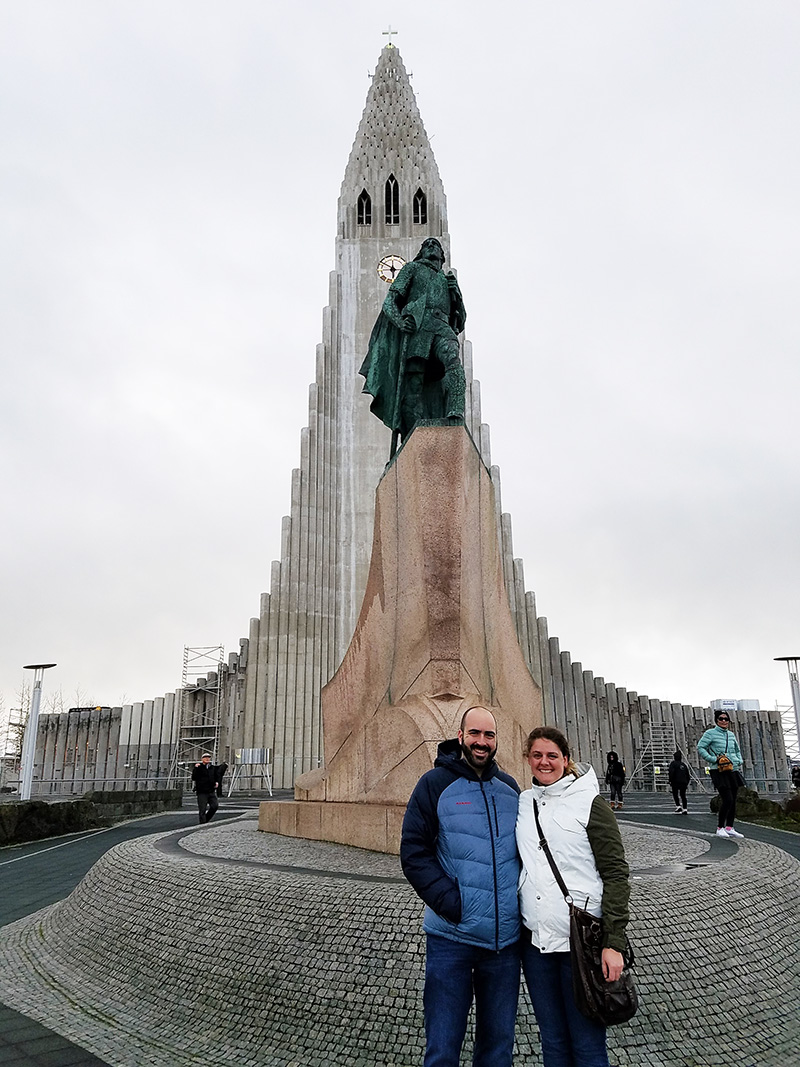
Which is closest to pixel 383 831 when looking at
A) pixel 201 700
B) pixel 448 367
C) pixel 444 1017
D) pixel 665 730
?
pixel 444 1017

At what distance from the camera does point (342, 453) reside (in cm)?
3409

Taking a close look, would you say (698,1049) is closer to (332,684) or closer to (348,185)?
(332,684)

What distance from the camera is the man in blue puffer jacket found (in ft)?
8.00

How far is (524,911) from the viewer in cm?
246

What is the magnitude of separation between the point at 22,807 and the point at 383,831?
9.09 meters

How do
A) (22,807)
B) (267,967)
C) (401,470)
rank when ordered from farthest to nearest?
(22,807) < (401,470) < (267,967)

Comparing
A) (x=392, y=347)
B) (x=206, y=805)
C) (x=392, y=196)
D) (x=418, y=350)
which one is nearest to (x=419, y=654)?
(x=418, y=350)

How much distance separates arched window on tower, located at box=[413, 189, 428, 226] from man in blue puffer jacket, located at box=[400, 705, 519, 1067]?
38706 mm

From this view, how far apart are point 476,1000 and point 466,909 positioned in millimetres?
284

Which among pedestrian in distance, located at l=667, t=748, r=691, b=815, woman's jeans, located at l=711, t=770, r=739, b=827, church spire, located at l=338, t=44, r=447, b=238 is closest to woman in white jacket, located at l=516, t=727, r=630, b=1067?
woman's jeans, located at l=711, t=770, r=739, b=827

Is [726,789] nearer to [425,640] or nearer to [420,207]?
[425,640]

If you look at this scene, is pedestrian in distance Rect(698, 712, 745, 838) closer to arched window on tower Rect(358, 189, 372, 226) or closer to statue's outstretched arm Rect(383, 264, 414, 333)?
statue's outstretched arm Rect(383, 264, 414, 333)

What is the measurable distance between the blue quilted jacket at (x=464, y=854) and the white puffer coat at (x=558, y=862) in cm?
6

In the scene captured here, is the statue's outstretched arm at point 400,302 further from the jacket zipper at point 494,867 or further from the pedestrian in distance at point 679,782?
the pedestrian in distance at point 679,782
